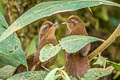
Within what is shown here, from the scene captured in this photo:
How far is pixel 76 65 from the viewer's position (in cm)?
146

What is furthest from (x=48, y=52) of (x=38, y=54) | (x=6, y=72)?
(x=38, y=54)

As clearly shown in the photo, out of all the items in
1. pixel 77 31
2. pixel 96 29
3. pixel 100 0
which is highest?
pixel 100 0

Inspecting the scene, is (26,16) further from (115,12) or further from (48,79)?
(115,12)

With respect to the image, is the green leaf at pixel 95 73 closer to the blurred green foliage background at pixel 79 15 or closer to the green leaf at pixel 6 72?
the green leaf at pixel 6 72

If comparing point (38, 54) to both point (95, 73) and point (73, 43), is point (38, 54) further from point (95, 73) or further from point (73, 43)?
point (73, 43)

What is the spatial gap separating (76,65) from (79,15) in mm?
2859

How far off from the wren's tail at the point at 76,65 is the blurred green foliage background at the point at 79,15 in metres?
1.62

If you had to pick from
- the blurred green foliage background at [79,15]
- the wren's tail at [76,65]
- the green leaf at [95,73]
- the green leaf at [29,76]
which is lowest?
the blurred green foliage background at [79,15]

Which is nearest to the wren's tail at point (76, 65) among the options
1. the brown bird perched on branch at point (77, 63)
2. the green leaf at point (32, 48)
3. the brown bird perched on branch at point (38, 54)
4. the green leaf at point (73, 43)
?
the brown bird perched on branch at point (77, 63)

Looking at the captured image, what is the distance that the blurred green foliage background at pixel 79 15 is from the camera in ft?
11.5

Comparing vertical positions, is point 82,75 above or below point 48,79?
below

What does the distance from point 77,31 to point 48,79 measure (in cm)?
54

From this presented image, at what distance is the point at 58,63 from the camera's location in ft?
10.9

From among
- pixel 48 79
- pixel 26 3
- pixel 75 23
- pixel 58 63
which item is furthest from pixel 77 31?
pixel 26 3
